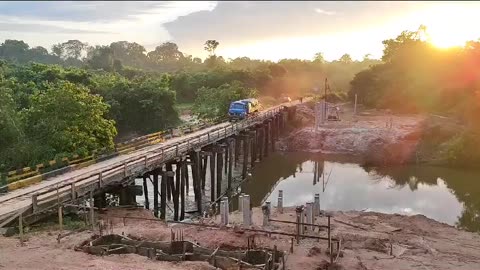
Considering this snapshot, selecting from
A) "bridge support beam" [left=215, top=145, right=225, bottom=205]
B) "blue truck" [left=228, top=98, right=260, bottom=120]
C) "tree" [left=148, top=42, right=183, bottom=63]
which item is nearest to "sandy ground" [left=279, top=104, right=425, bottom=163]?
"blue truck" [left=228, top=98, right=260, bottom=120]

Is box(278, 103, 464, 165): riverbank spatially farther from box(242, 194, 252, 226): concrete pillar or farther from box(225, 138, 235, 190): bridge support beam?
box(242, 194, 252, 226): concrete pillar

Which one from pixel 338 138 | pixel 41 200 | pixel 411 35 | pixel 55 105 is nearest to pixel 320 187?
pixel 338 138

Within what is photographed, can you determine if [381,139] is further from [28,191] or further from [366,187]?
Result: [28,191]

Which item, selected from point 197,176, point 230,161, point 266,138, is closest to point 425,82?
point 266,138

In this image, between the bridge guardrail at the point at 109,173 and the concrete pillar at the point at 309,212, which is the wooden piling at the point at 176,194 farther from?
the concrete pillar at the point at 309,212

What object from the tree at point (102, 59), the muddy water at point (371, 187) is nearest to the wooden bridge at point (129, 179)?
the muddy water at point (371, 187)
